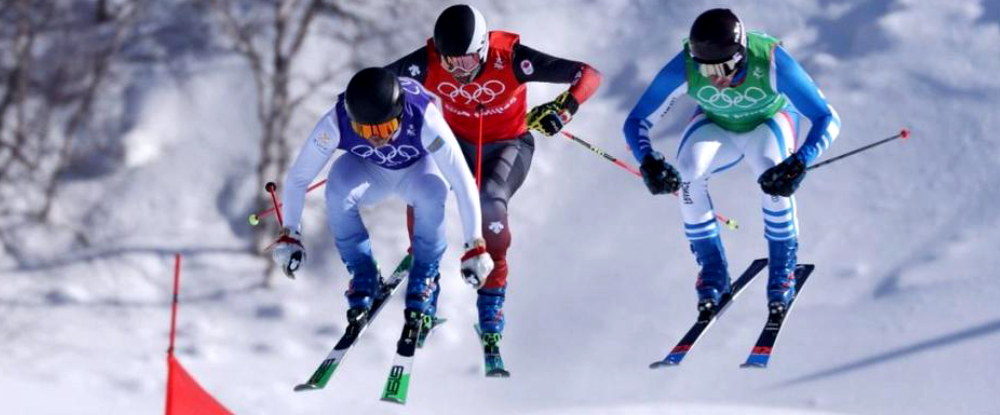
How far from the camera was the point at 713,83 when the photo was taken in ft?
33.0

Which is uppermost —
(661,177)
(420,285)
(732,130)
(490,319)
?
(732,130)

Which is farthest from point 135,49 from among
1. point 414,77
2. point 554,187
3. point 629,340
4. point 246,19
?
point 414,77

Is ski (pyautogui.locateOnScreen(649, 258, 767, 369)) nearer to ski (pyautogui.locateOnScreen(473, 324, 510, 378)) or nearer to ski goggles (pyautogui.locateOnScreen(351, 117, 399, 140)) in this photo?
ski (pyautogui.locateOnScreen(473, 324, 510, 378))

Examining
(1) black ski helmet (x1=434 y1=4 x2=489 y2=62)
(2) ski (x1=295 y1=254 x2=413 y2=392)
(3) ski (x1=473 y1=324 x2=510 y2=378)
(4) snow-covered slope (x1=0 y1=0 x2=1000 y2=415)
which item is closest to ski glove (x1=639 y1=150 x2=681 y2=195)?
(1) black ski helmet (x1=434 y1=4 x2=489 y2=62)

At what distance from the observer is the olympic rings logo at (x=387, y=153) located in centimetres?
980

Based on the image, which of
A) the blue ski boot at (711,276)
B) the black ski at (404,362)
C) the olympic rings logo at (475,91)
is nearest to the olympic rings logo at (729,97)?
the blue ski boot at (711,276)

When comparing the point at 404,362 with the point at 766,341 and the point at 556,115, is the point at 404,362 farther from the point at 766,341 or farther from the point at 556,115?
the point at 766,341

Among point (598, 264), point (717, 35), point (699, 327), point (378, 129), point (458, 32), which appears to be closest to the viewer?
point (378, 129)

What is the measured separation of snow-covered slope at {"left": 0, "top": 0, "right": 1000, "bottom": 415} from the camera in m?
18.8

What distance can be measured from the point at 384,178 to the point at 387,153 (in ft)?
0.79

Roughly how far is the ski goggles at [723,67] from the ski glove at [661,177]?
1.98 ft

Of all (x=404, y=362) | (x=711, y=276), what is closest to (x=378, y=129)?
(x=404, y=362)

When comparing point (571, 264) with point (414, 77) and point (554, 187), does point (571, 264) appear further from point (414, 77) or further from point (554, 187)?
point (414, 77)

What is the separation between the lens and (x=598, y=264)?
68.6ft
